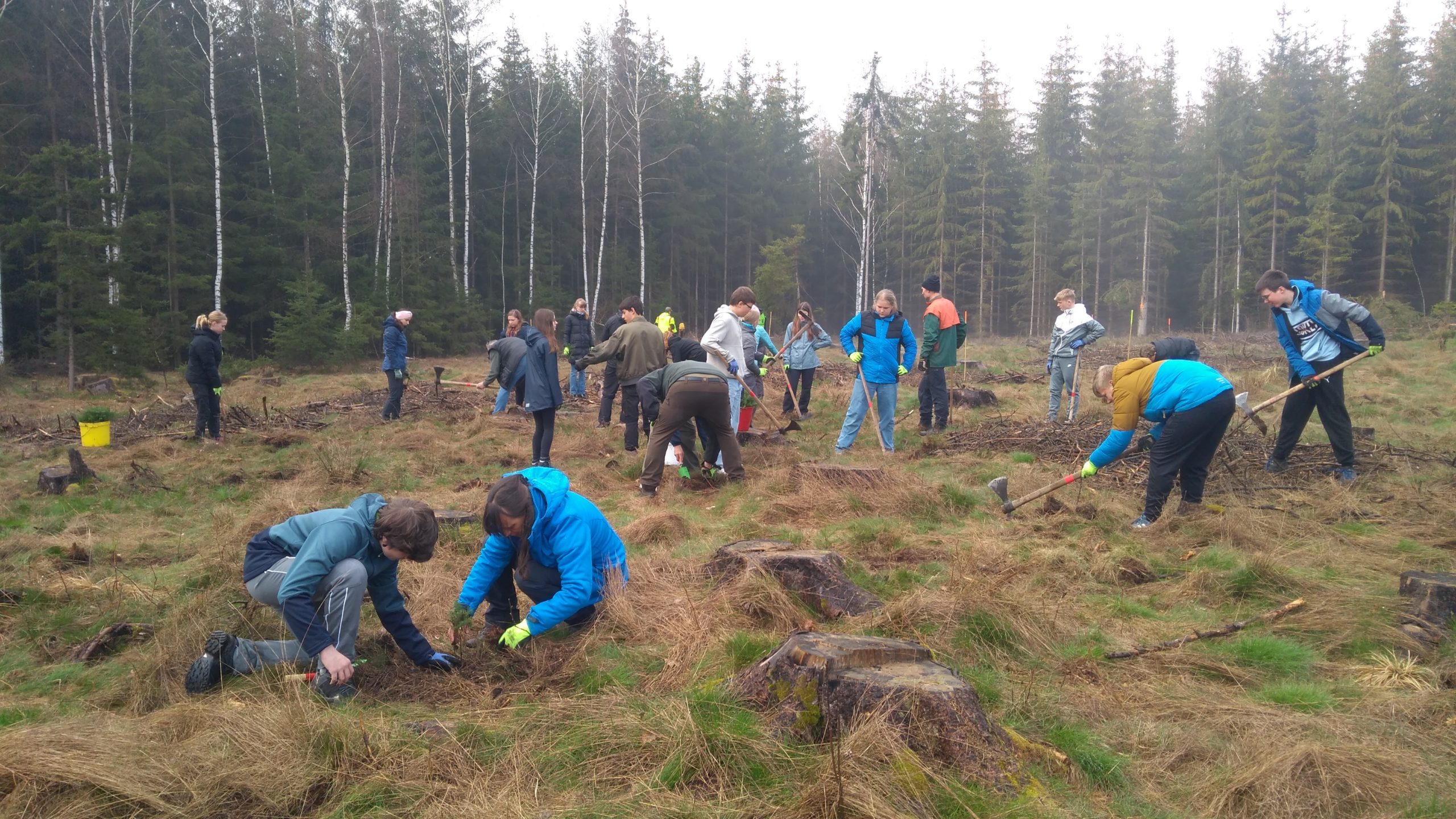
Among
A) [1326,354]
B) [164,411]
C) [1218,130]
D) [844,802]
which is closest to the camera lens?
[844,802]

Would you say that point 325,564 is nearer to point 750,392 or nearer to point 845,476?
point 845,476

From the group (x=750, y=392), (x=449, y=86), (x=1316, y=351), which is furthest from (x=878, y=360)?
(x=449, y=86)

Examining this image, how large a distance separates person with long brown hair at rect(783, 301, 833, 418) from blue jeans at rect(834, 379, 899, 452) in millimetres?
1958

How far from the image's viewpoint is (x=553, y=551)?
13.9 ft

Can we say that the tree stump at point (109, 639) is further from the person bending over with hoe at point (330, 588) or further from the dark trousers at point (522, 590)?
the dark trousers at point (522, 590)

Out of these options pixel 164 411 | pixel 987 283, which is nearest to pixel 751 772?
pixel 164 411

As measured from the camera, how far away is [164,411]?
13336 millimetres

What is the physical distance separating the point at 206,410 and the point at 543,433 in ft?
16.6

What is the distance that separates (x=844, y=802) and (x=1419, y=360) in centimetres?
1925

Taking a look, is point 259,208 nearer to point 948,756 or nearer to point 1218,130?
point 948,756

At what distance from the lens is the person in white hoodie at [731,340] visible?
8.97m

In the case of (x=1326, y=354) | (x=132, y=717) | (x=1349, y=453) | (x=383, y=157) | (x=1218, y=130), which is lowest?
(x=132, y=717)

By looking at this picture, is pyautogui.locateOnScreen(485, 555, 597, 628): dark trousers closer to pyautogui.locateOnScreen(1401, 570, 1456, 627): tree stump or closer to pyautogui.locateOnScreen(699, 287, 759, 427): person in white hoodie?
pyautogui.locateOnScreen(1401, 570, 1456, 627): tree stump

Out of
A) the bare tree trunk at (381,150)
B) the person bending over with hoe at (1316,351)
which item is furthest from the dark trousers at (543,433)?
the bare tree trunk at (381,150)
